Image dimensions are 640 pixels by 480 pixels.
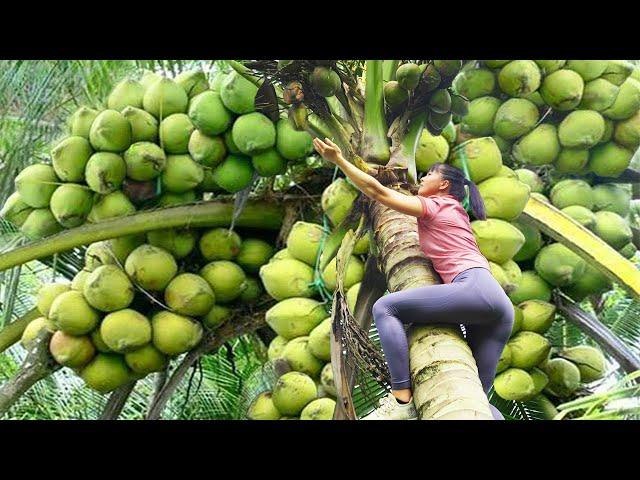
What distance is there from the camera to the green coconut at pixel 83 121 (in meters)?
3.04

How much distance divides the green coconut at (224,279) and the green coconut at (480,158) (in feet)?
2.25

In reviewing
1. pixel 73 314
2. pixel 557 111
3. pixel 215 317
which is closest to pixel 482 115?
pixel 557 111

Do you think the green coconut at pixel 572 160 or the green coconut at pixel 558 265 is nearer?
the green coconut at pixel 558 265

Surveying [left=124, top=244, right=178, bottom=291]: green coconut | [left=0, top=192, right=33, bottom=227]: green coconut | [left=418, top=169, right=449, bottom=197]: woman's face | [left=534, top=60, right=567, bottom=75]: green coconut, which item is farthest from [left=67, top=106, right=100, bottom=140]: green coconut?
[left=534, top=60, right=567, bottom=75]: green coconut

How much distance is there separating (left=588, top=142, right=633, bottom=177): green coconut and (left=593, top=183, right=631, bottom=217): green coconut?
0.14ft

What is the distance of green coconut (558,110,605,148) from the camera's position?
2971mm

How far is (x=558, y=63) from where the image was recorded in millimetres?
2953

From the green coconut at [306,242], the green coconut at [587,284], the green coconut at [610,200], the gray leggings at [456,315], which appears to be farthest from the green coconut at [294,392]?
the green coconut at [610,200]

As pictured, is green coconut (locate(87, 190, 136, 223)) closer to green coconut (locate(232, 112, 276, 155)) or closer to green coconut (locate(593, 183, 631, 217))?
green coconut (locate(232, 112, 276, 155))

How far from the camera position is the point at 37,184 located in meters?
3.03

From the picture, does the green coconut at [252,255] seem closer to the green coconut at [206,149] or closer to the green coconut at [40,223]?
the green coconut at [206,149]
